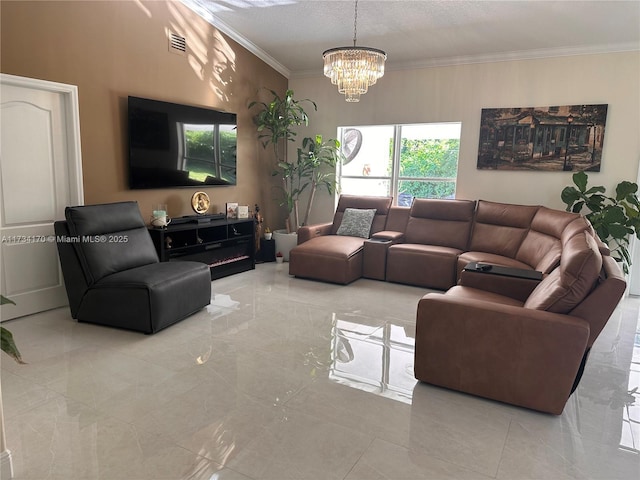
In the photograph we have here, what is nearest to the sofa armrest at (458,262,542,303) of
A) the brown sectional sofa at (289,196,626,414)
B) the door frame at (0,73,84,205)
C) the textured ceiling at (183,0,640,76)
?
the brown sectional sofa at (289,196,626,414)

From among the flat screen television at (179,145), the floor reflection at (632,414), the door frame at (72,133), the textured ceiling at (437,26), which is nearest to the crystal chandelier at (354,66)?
the textured ceiling at (437,26)

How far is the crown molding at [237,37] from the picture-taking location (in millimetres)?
4801

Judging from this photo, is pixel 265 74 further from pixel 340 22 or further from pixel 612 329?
pixel 612 329

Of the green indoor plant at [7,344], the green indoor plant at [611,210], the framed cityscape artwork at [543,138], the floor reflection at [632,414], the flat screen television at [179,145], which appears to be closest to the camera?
the green indoor plant at [7,344]

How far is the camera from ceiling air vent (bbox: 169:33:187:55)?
4645 millimetres

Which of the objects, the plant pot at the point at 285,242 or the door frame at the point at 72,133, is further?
the plant pot at the point at 285,242

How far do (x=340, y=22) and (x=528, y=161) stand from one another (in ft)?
8.75

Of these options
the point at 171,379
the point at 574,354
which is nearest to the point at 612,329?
the point at 574,354

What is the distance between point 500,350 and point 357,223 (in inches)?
133

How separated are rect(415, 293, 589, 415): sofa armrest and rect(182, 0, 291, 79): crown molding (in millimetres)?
4162

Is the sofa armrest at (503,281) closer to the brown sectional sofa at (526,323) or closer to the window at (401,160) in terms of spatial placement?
the brown sectional sofa at (526,323)

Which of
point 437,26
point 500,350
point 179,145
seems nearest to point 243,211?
point 179,145

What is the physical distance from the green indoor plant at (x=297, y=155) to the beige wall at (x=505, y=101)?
0.33 meters

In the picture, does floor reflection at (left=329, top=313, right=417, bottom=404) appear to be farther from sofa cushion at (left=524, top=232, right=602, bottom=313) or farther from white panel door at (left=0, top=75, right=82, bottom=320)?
white panel door at (left=0, top=75, right=82, bottom=320)
